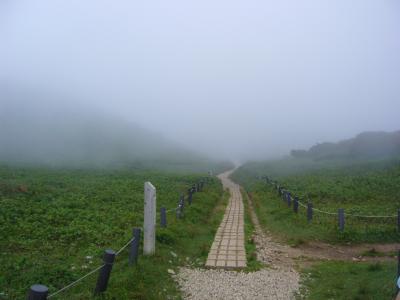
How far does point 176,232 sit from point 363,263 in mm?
7090

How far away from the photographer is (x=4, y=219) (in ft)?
50.9

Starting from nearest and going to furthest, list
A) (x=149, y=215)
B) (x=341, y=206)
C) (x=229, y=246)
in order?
(x=149, y=215), (x=229, y=246), (x=341, y=206)

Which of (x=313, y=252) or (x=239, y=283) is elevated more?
(x=239, y=283)

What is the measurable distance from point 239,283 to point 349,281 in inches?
126

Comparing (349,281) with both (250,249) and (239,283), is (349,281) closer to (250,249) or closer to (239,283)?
(239,283)

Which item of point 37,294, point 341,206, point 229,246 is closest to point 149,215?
point 229,246

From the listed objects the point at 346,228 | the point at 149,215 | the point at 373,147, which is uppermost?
the point at 373,147

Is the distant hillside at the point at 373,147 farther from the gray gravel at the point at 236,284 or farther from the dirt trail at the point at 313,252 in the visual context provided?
the gray gravel at the point at 236,284

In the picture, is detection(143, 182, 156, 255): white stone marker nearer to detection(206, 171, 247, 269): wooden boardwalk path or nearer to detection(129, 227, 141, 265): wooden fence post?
detection(129, 227, 141, 265): wooden fence post

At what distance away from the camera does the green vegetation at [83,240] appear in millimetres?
9430

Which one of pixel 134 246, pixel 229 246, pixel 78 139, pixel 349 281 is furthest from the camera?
pixel 78 139

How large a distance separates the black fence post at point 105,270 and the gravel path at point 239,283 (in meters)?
2.29

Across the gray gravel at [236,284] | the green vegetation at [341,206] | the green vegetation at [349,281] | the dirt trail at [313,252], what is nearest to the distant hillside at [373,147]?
the green vegetation at [341,206]

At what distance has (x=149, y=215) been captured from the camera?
11.9 m
